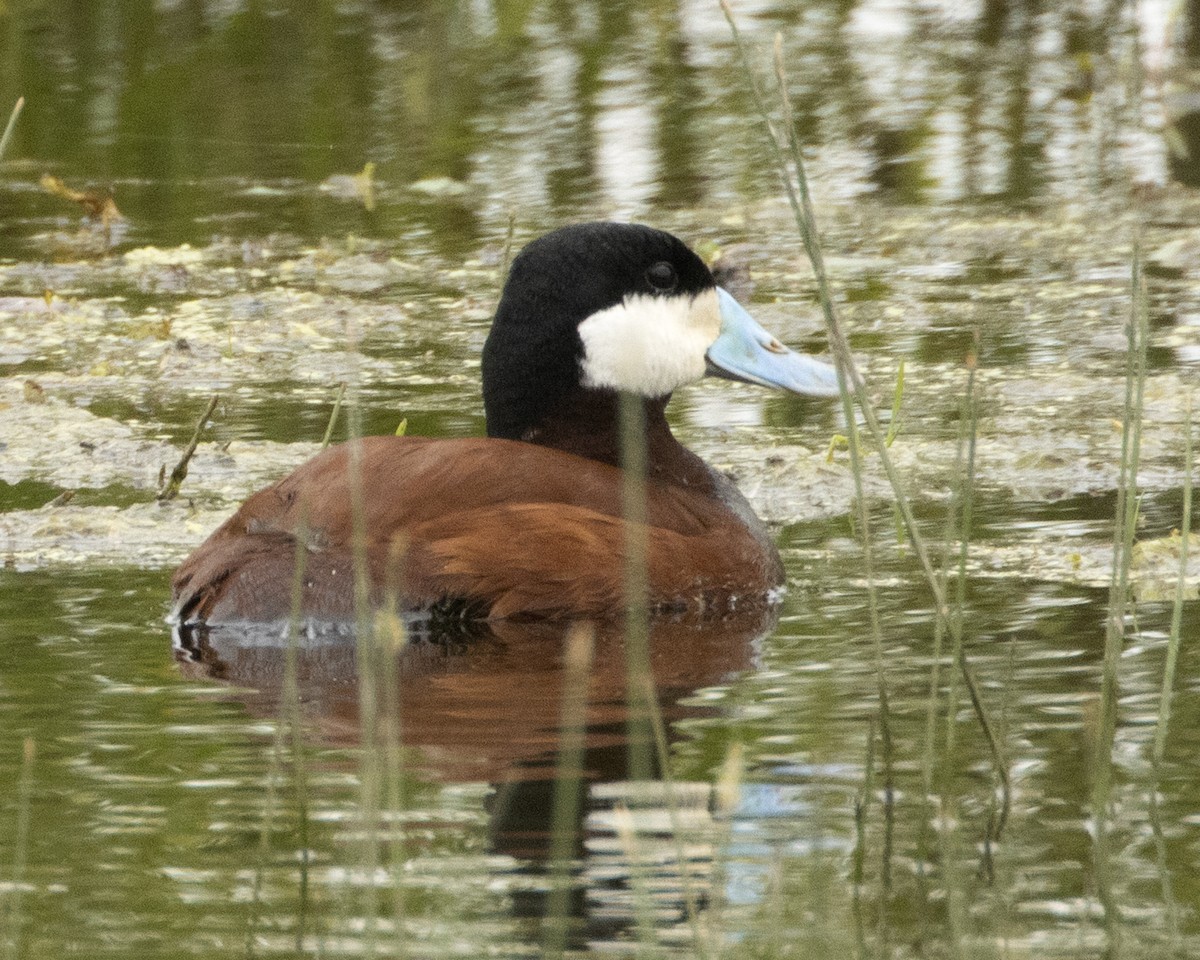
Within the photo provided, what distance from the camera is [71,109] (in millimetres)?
13281

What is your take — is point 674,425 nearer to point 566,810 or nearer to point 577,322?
point 577,322

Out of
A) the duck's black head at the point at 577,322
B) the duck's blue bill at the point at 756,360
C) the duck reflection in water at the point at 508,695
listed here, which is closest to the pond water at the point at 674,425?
the duck reflection in water at the point at 508,695

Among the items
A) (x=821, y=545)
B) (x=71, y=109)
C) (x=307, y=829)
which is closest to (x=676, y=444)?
(x=821, y=545)

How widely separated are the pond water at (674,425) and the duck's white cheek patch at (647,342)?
56cm

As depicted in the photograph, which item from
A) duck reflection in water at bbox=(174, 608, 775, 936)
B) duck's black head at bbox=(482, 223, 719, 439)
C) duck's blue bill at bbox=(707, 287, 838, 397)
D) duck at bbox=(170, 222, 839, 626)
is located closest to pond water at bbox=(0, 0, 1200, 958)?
duck reflection in water at bbox=(174, 608, 775, 936)

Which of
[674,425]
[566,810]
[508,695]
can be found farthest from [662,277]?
[566,810]

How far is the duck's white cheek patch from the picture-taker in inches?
229

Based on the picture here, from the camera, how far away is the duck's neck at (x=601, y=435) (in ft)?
19.1

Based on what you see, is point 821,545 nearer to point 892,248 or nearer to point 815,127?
point 892,248

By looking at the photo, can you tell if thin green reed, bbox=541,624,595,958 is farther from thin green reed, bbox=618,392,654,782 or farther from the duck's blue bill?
the duck's blue bill

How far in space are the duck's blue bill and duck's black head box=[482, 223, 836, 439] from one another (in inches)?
6.8

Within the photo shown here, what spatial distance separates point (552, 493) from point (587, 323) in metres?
0.66

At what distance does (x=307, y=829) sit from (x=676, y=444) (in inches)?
94.2

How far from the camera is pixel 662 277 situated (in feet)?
19.5
